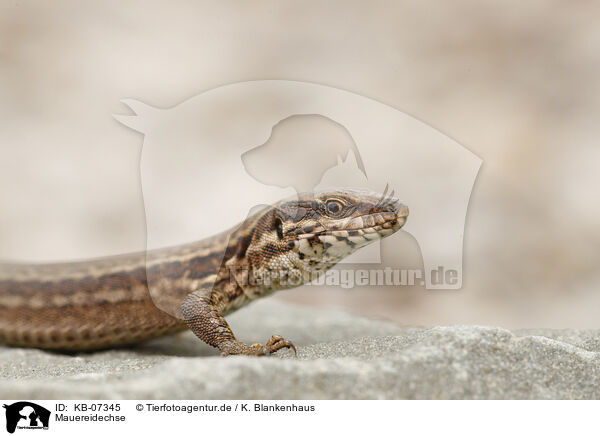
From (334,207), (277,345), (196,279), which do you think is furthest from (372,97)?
(277,345)

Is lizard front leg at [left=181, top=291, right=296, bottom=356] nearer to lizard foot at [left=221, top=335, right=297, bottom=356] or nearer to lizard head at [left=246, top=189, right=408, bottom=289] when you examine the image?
lizard foot at [left=221, top=335, right=297, bottom=356]

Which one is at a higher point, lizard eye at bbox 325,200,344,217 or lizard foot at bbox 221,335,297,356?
lizard eye at bbox 325,200,344,217

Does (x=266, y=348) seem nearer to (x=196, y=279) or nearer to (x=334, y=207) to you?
(x=196, y=279)

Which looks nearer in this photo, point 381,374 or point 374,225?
point 381,374

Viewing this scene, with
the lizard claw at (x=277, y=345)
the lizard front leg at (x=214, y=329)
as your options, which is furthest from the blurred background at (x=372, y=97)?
the lizard claw at (x=277, y=345)
